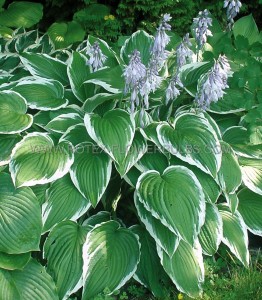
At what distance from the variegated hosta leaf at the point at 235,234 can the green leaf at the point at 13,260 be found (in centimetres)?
124

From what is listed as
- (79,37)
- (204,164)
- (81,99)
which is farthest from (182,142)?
(79,37)

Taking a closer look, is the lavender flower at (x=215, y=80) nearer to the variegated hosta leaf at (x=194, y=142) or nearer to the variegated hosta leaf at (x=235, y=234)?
the variegated hosta leaf at (x=194, y=142)

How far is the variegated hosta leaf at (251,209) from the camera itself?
3354mm

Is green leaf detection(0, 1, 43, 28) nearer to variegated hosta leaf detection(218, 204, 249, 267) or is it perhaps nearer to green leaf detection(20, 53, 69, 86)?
green leaf detection(20, 53, 69, 86)

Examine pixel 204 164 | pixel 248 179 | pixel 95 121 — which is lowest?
pixel 248 179

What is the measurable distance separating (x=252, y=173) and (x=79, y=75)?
4.74ft

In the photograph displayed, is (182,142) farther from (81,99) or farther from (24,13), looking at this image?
(24,13)

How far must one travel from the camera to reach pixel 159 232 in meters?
2.98

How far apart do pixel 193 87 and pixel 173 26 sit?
1.61 m

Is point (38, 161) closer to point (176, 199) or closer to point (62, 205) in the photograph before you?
point (62, 205)

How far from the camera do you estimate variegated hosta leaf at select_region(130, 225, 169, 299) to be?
3066 mm

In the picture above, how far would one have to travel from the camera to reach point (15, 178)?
9.40ft

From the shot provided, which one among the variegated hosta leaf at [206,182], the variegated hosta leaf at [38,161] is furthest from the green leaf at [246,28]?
the variegated hosta leaf at [38,161]

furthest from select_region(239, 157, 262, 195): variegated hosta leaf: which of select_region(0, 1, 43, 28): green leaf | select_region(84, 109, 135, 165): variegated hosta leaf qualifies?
select_region(0, 1, 43, 28): green leaf
